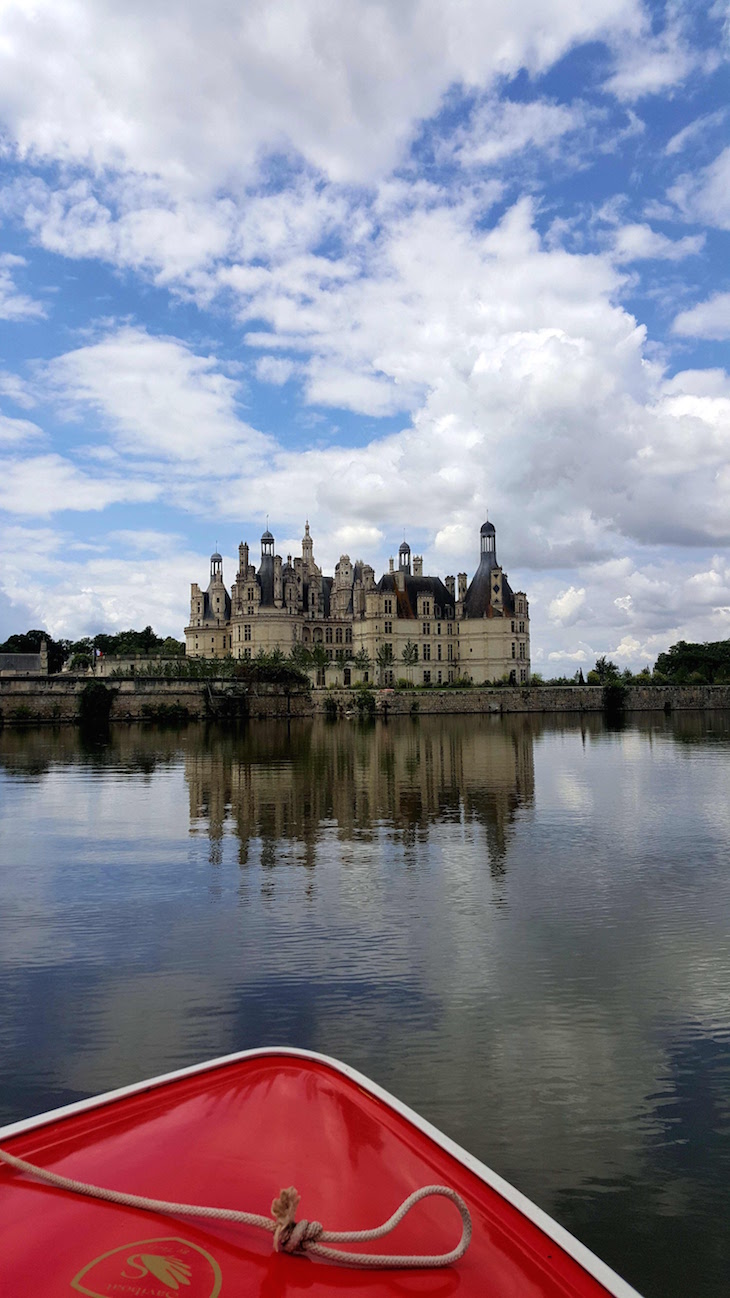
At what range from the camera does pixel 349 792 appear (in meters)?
25.2

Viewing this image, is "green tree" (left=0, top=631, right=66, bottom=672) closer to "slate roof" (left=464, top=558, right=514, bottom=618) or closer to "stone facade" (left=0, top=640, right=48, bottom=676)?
"stone facade" (left=0, top=640, right=48, bottom=676)

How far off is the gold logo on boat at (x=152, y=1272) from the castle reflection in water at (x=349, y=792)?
11932mm

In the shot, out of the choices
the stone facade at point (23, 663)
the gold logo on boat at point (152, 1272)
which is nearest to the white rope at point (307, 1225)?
the gold logo on boat at point (152, 1272)

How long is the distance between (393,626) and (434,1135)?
113703 millimetres

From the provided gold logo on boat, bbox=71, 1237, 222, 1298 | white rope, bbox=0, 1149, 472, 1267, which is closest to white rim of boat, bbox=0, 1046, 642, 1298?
white rope, bbox=0, 1149, 472, 1267

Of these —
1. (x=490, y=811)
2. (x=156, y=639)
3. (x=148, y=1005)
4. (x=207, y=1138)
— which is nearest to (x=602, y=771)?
(x=490, y=811)

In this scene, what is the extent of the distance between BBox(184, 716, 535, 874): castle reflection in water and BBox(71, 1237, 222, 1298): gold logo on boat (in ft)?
39.1

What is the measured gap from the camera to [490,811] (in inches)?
845

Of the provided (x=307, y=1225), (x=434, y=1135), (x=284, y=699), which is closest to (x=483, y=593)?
(x=284, y=699)

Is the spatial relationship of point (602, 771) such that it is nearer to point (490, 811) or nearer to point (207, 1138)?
point (490, 811)

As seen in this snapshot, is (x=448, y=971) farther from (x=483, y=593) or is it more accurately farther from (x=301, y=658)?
(x=483, y=593)

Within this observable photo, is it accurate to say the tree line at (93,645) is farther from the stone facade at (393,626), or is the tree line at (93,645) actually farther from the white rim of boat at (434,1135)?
→ the white rim of boat at (434,1135)

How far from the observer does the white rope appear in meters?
3.59

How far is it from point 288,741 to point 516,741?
1285cm
